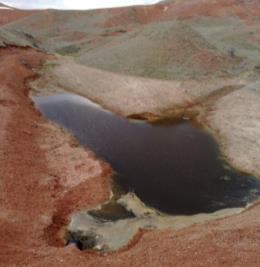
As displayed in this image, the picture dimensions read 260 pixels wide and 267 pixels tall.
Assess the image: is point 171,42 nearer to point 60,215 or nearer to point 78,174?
point 78,174

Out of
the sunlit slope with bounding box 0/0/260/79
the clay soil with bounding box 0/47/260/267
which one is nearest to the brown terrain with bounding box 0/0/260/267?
the clay soil with bounding box 0/47/260/267

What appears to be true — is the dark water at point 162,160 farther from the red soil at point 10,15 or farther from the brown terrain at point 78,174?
the red soil at point 10,15

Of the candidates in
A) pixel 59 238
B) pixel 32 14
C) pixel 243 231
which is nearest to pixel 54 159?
pixel 59 238

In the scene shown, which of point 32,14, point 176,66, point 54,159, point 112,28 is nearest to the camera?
point 54,159

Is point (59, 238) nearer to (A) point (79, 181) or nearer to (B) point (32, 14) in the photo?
(A) point (79, 181)

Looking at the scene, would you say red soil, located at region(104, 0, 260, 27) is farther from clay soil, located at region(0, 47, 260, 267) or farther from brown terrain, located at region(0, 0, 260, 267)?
clay soil, located at region(0, 47, 260, 267)

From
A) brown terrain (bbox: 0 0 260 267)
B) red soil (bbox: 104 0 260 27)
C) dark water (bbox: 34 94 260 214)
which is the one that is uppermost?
red soil (bbox: 104 0 260 27)

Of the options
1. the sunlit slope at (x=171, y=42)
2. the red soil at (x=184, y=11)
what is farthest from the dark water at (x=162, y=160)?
the red soil at (x=184, y=11)
